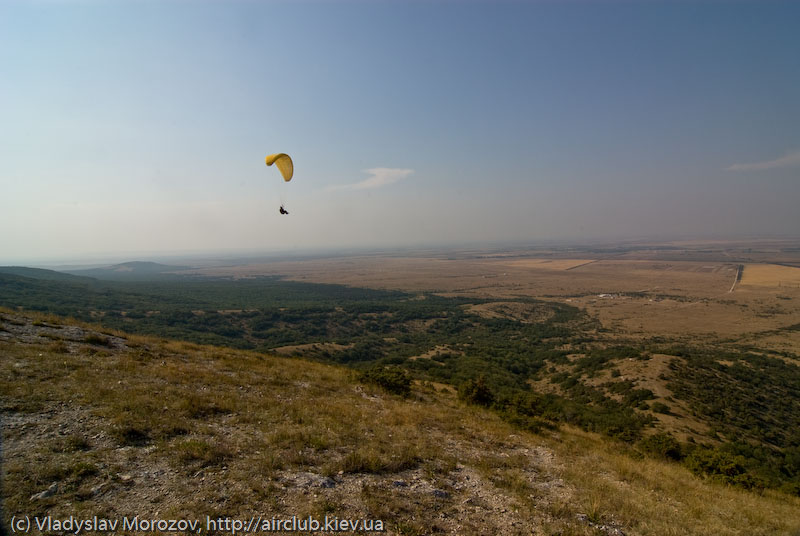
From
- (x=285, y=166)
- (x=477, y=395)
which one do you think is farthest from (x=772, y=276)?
(x=285, y=166)

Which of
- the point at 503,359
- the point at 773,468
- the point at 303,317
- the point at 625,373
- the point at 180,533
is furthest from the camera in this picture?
Answer: the point at 303,317

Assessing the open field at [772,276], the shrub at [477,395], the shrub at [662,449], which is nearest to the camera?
the shrub at [662,449]

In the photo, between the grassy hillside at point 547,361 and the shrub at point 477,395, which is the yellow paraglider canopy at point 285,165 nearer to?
the grassy hillside at point 547,361

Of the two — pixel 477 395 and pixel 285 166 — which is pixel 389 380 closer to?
pixel 477 395

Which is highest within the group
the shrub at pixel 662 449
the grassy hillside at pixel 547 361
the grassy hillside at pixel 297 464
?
the grassy hillside at pixel 297 464

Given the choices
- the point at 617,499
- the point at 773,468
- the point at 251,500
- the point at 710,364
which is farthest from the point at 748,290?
the point at 251,500

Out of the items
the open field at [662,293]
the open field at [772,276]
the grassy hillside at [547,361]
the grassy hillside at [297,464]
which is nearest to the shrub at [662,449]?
the grassy hillside at [547,361]

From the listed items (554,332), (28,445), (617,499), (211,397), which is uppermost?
(28,445)

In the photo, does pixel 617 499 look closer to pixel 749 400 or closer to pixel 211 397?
pixel 211 397

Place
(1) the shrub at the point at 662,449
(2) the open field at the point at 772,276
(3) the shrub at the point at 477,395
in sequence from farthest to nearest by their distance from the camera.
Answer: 1. (2) the open field at the point at 772,276
2. (3) the shrub at the point at 477,395
3. (1) the shrub at the point at 662,449
